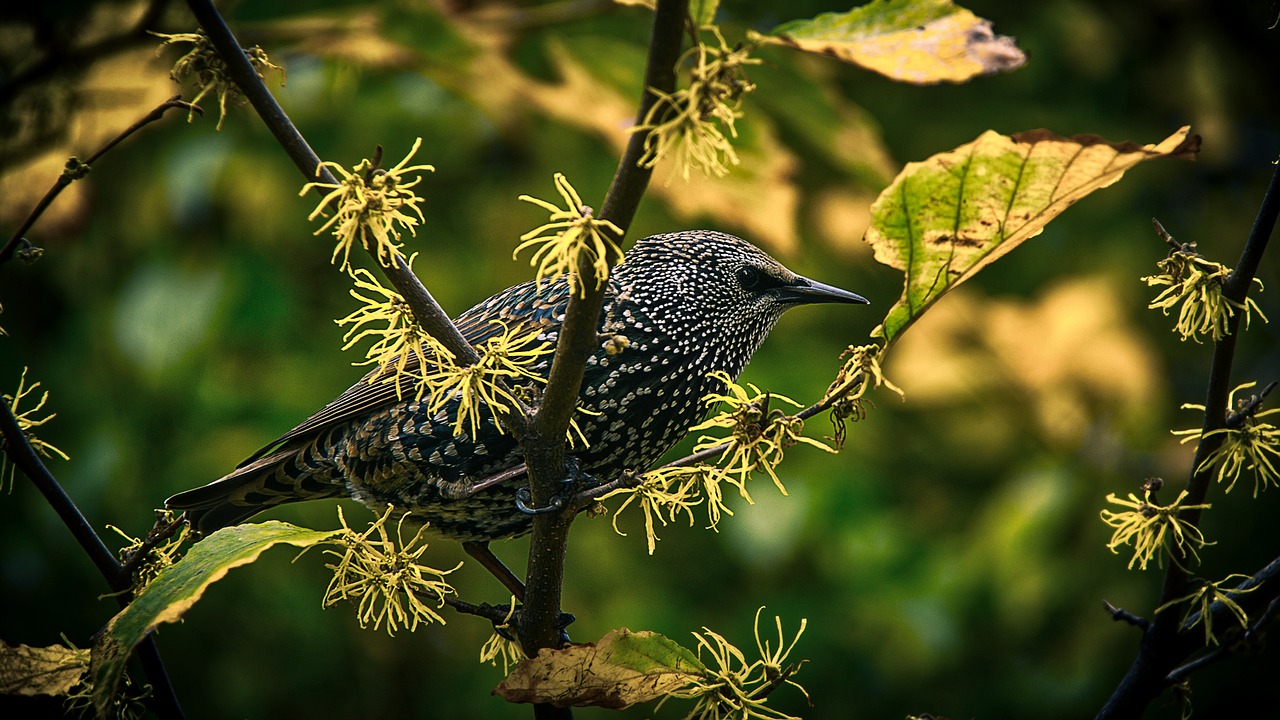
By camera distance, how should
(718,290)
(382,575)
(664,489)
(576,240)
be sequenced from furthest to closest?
(718,290), (382,575), (664,489), (576,240)

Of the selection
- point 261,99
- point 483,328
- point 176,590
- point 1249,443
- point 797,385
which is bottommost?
point 797,385

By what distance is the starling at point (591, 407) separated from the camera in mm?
2254

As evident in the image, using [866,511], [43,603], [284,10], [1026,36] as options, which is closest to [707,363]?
[866,511]

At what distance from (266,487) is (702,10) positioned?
2.04 meters

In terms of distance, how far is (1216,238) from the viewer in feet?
12.2

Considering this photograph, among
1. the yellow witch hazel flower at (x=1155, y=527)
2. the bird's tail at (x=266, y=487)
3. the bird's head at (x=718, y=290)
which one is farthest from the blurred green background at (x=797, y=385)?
the yellow witch hazel flower at (x=1155, y=527)

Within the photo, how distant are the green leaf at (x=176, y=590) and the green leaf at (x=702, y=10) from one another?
2.63 ft

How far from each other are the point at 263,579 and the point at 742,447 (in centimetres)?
238

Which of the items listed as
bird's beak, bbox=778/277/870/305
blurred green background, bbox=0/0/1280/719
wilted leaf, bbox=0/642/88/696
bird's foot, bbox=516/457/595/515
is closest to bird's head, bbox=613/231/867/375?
bird's beak, bbox=778/277/870/305

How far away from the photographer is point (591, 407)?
7.29 ft

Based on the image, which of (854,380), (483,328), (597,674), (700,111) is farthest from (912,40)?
(483,328)

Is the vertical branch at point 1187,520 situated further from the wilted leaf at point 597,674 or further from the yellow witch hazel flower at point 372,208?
the yellow witch hazel flower at point 372,208

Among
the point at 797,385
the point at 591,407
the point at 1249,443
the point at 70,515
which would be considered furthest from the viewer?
the point at 797,385

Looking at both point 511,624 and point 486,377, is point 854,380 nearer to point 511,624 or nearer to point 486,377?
point 486,377
